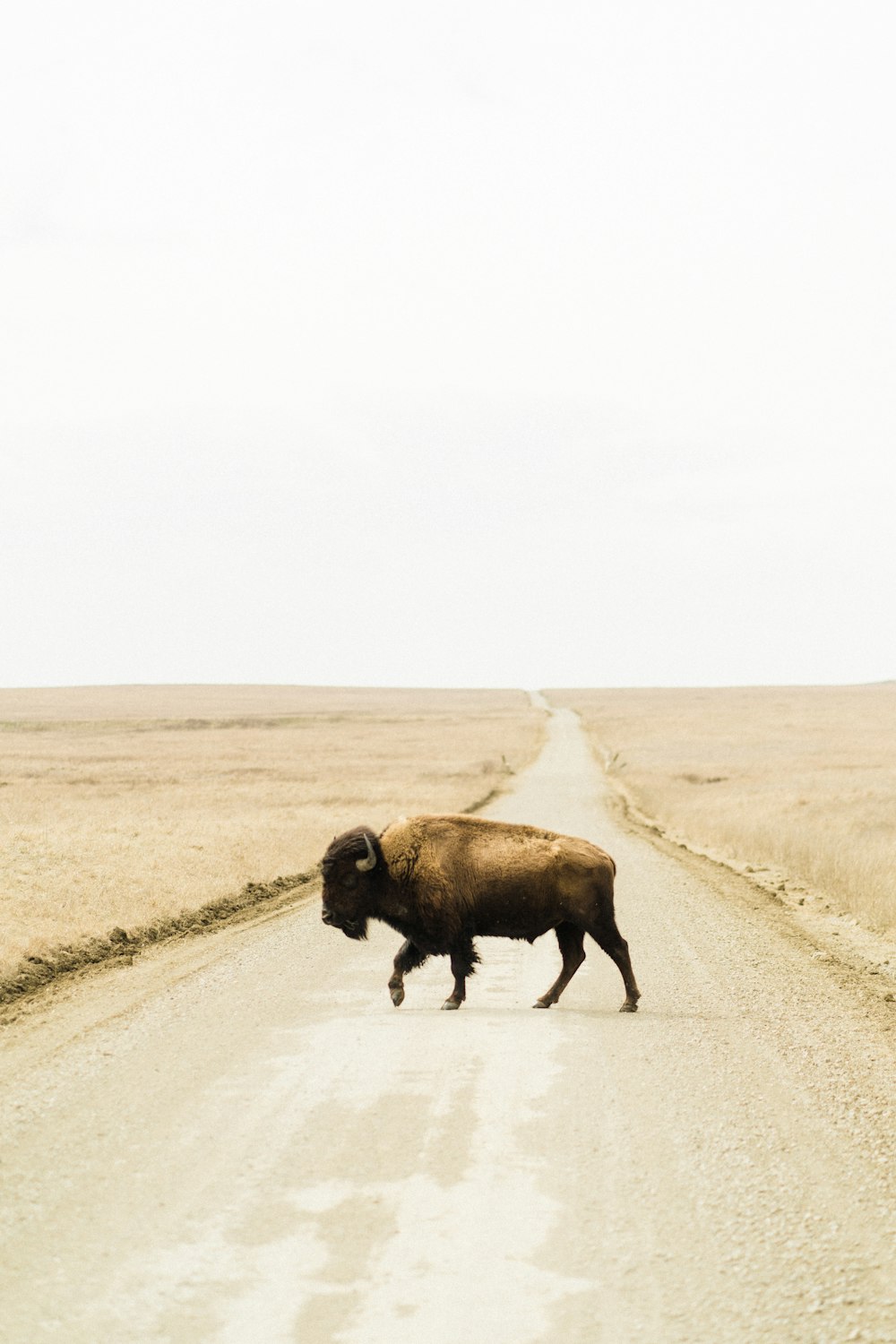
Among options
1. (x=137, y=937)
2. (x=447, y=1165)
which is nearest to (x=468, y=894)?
(x=447, y=1165)

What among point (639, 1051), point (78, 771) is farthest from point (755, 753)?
point (639, 1051)

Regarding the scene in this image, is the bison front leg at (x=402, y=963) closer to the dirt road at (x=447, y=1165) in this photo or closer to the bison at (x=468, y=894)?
the bison at (x=468, y=894)

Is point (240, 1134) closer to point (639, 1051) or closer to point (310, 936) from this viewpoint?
point (639, 1051)

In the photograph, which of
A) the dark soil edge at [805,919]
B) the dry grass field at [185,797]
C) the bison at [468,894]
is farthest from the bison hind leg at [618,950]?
the dry grass field at [185,797]

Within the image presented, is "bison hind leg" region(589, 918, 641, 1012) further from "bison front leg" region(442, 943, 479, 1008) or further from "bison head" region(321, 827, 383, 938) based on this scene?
"bison head" region(321, 827, 383, 938)

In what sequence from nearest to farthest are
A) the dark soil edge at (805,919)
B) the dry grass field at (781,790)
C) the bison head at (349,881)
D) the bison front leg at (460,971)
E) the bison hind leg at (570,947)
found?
the bison front leg at (460,971) < the bison head at (349,881) < the bison hind leg at (570,947) < the dark soil edge at (805,919) < the dry grass field at (781,790)

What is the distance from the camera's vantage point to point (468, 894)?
11453 millimetres

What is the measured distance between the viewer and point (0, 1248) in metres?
5.84

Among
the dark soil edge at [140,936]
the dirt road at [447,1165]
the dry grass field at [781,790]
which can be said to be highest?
the dirt road at [447,1165]

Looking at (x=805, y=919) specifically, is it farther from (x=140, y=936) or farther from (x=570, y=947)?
(x=140, y=936)

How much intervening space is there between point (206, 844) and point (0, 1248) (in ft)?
59.8

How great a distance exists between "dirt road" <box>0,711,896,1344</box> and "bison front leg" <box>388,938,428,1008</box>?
22cm

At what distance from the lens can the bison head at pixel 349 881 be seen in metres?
11.5

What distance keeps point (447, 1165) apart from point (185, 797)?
32.4 m
